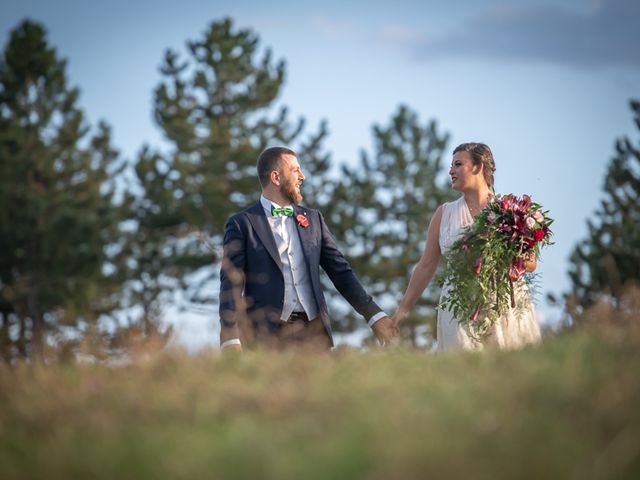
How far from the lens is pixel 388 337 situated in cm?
855

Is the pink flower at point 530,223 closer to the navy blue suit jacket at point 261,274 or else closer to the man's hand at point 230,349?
the navy blue suit jacket at point 261,274

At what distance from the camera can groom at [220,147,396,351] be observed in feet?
26.8

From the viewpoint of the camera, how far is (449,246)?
8.89 m

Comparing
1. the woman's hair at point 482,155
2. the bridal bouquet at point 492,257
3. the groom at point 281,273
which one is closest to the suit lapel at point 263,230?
the groom at point 281,273

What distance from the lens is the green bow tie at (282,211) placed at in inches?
345

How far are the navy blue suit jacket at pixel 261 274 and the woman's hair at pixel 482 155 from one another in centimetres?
151

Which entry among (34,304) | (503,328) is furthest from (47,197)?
(503,328)

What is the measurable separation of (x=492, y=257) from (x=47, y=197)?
27.5m

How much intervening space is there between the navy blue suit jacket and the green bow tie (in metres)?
0.07

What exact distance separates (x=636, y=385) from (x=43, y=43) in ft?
113

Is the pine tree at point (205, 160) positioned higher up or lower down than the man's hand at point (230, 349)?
higher up

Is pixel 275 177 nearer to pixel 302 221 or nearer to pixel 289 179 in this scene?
pixel 289 179

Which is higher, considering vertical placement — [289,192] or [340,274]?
[289,192]

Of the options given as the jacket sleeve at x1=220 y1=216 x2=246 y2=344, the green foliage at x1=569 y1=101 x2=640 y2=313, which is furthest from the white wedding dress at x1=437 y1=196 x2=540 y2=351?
the green foliage at x1=569 y1=101 x2=640 y2=313
